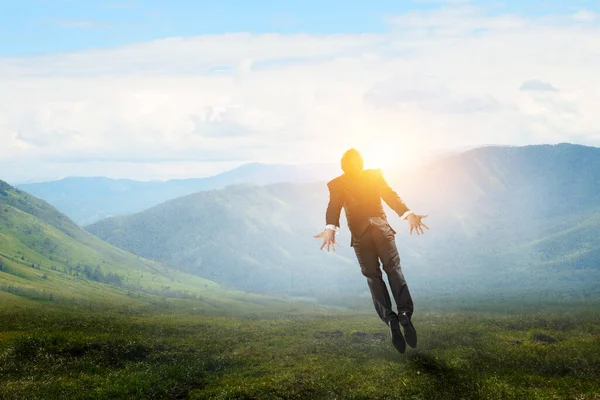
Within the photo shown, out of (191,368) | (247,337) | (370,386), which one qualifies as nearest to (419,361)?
(370,386)

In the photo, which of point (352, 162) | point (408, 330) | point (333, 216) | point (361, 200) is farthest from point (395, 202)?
point (408, 330)

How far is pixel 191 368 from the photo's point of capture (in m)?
21.8

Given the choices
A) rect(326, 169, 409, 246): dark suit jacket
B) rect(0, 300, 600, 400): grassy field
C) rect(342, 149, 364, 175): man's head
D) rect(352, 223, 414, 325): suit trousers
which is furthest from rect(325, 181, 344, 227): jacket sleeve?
rect(0, 300, 600, 400): grassy field

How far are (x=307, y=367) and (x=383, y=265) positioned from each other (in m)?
5.78

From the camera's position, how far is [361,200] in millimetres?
18156

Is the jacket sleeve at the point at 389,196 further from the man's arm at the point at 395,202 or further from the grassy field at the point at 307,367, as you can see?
the grassy field at the point at 307,367

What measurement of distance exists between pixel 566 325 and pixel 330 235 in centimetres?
2557

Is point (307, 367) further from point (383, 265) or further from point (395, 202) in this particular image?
point (395, 202)

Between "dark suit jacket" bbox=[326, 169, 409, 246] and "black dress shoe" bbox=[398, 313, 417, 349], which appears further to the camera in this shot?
Result: "dark suit jacket" bbox=[326, 169, 409, 246]

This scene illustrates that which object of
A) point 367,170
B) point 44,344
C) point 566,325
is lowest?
point 566,325

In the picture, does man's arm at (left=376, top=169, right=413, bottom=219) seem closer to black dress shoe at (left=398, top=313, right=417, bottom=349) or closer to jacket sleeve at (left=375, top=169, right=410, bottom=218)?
jacket sleeve at (left=375, top=169, right=410, bottom=218)

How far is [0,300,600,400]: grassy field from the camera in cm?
1675

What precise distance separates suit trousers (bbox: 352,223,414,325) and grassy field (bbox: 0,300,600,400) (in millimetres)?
2477

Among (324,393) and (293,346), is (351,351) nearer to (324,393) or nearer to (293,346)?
(293,346)
